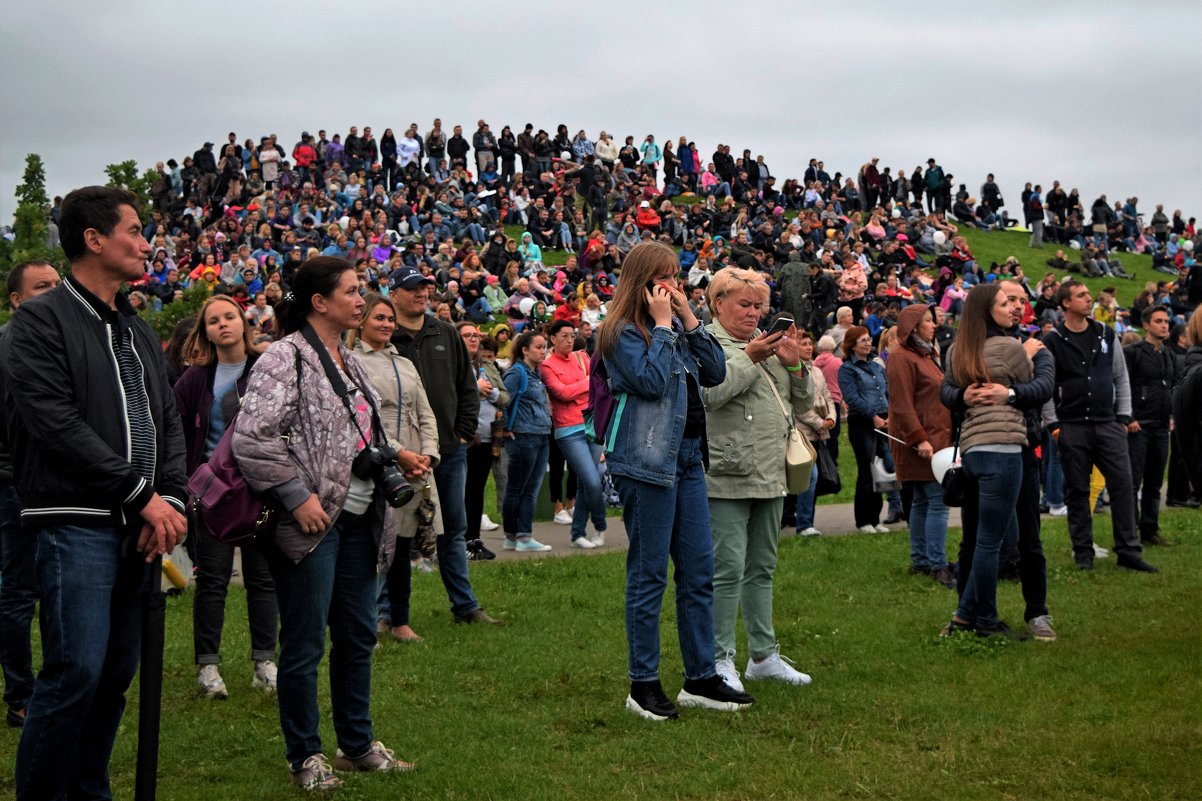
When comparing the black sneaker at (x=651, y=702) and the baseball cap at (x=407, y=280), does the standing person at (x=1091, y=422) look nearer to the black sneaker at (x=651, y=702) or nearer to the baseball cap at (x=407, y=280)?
the baseball cap at (x=407, y=280)

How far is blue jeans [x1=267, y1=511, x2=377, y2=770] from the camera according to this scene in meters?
5.14

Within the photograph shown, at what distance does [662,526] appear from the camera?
20.3 feet

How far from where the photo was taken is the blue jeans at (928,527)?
10297 millimetres

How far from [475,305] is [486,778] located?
2015 cm

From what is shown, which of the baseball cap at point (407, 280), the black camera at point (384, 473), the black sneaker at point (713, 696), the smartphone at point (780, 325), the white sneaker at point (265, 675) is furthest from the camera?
the baseball cap at point (407, 280)

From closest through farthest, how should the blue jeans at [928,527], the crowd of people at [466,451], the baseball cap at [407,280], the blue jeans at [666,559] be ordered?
the crowd of people at [466,451] → the blue jeans at [666,559] → the baseball cap at [407,280] → the blue jeans at [928,527]

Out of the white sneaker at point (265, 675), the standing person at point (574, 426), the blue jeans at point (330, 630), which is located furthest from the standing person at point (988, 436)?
the standing person at point (574, 426)

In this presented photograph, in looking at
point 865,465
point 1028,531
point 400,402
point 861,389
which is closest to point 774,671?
point 1028,531

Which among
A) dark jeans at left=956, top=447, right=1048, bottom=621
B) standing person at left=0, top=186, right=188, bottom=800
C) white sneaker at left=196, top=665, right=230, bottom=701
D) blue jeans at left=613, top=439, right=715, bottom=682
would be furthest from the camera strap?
dark jeans at left=956, top=447, right=1048, bottom=621

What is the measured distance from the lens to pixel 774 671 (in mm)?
7090

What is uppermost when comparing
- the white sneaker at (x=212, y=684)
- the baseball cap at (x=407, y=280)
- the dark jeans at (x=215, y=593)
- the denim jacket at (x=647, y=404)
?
the baseball cap at (x=407, y=280)

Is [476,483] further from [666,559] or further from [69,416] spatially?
[69,416]

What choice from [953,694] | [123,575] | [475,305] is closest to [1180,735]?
[953,694]

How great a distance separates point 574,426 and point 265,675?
19.7ft
